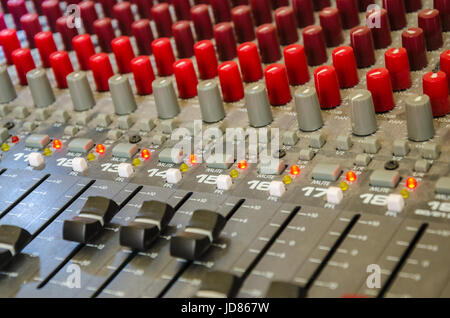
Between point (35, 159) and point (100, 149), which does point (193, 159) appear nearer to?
point (100, 149)

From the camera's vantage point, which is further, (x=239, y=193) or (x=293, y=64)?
(x=293, y=64)

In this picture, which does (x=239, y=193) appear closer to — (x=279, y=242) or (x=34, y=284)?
(x=279, y=242)

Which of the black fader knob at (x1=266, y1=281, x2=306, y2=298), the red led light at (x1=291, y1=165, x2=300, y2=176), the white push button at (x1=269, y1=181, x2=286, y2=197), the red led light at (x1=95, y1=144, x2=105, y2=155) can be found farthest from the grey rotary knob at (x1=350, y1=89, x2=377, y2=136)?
the red led light at (x1=95, y1=144, x2=105, y2=155)

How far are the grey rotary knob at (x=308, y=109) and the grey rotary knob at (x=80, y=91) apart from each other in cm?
101

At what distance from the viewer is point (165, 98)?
3.08 meters

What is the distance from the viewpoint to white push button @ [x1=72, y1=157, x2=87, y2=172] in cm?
290

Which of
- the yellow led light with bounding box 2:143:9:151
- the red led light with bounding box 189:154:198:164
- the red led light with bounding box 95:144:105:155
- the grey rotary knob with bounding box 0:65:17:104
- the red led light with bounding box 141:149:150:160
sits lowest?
the red led light with bounding box 189:154:198:164

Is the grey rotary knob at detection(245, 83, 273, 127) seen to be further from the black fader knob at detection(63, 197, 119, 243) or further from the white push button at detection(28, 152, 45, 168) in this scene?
the white push button at detection(28, 152, 45, 168)

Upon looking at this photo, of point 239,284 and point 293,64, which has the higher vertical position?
point 293,64

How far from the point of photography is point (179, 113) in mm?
3121

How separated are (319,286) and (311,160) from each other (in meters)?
0.63

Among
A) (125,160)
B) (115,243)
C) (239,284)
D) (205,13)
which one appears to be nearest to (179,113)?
(125,160)

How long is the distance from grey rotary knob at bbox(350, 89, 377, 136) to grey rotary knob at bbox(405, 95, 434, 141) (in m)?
0.14

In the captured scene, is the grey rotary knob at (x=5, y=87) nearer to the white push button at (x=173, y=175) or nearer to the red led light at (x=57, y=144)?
the red led light at (x=57, y=144)
